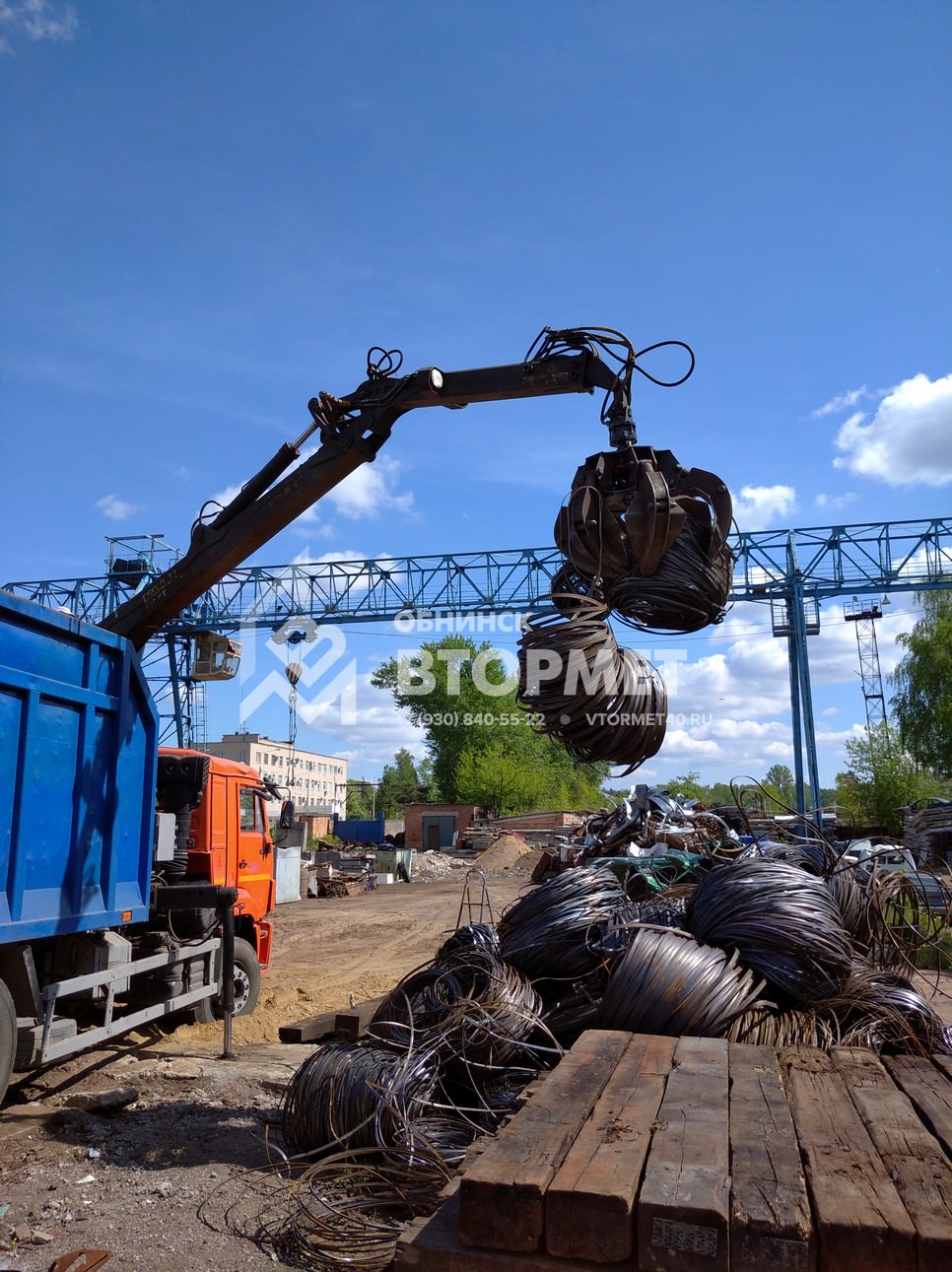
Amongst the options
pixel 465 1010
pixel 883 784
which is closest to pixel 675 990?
pixel 465 1010

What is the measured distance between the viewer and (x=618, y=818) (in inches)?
606

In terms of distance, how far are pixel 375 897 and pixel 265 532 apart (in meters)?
20.6

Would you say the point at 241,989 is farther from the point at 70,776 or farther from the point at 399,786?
the point at 399,786

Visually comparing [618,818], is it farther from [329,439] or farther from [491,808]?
[491,808]

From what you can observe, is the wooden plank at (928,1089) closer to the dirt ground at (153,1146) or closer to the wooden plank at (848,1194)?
the wooden plank at (848,1194)

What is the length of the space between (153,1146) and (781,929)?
4.06 m

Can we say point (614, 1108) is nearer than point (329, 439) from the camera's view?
Yes

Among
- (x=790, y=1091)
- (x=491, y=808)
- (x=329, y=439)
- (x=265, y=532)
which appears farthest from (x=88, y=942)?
(x=491, y=808)

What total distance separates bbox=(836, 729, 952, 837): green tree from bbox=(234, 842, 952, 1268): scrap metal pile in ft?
84.4

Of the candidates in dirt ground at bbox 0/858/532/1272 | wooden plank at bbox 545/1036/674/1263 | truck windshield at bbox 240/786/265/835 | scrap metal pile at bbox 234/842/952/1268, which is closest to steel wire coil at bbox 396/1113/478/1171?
scrap metal pile at bbox 234/842/952/1268

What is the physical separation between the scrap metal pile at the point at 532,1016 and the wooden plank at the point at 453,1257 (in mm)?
1696

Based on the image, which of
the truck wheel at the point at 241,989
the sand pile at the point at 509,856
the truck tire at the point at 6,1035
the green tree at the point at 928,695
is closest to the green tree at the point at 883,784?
the green tree at the point at 928,695

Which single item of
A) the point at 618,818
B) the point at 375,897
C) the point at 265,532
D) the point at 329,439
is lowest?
the point at 375,897

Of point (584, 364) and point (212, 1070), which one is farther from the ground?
point (584, 364)
